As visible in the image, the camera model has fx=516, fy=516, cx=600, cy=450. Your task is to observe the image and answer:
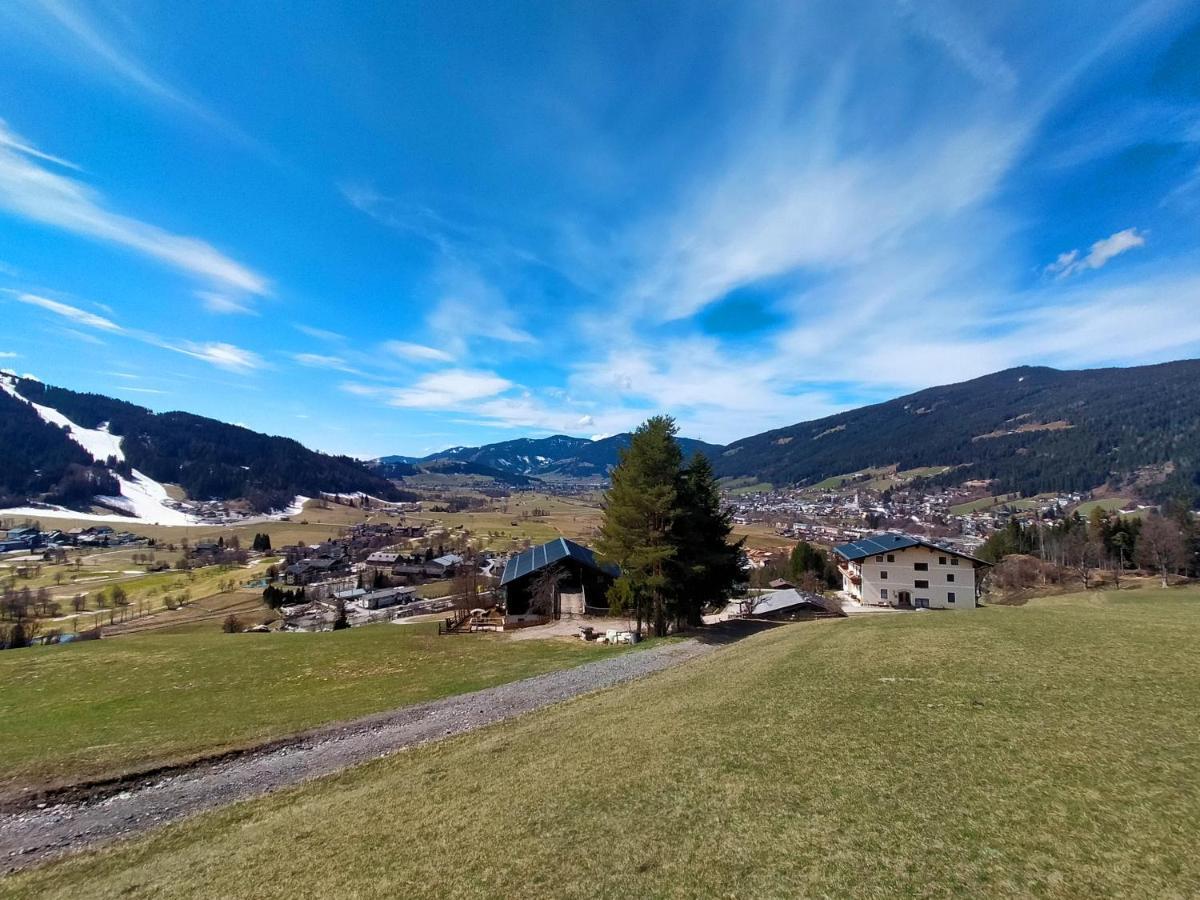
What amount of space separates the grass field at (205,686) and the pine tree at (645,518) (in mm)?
4112

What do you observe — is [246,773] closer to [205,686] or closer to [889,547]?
[205,686]

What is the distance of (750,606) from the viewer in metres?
41.3

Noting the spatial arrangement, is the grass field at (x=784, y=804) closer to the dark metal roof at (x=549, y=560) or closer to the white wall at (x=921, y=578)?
the dark metal roof at (x=549, y=560)

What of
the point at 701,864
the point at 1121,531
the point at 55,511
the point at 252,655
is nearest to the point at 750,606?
the point at 252,655

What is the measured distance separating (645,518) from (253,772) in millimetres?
18798

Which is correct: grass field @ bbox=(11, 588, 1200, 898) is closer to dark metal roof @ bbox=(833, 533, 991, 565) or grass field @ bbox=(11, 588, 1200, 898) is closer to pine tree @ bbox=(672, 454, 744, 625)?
pine tree @ bbox=(672, 454, 744, 625)

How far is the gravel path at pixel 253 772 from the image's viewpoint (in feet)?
33.0

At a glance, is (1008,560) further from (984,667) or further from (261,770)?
(261,770)

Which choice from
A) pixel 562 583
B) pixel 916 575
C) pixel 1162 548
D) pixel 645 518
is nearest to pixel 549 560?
pixel 562 583

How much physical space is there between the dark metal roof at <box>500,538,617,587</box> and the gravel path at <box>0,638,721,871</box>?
18.4 meters

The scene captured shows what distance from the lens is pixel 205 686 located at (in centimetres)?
1959

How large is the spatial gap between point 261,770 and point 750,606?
35545 millimetres

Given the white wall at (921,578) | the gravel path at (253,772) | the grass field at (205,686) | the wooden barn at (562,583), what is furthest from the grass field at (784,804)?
the white wall at (921,578)

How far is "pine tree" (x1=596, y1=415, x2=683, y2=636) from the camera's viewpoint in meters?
26.4
